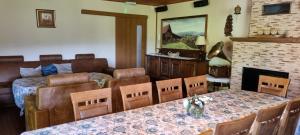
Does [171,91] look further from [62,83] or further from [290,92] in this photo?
[290,92]

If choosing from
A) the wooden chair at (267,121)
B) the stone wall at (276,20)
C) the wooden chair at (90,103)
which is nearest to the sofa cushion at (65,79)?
the wooden chair at (90,103)

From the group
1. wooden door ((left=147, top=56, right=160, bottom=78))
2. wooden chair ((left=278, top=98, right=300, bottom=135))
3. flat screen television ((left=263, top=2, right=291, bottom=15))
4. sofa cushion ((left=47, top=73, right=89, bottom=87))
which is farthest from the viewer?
wooden door ((left=147, top=56, right=160, bottom=78))

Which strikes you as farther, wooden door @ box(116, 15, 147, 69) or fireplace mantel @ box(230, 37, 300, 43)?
wooden door @ box(116, 15, 147, 69)

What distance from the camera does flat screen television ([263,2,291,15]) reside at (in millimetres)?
4278

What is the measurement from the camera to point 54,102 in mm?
2746

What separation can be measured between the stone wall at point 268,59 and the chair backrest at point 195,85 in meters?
2.20

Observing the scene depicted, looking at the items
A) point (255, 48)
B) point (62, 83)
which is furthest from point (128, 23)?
point (62, 83)

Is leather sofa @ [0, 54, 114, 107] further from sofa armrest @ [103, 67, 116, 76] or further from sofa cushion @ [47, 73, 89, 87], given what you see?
sofa cushion @ [47, 73, 89, 87]

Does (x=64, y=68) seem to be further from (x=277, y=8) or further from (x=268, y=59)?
(x=277, y=8)

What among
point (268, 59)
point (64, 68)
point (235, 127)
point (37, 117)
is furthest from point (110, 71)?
point (235, 127)

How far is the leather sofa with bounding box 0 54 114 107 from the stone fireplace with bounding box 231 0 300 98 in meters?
3.18

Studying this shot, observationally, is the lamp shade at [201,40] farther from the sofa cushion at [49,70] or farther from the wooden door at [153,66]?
the sofa cushion at [49,70]

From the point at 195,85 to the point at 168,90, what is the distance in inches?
18.0

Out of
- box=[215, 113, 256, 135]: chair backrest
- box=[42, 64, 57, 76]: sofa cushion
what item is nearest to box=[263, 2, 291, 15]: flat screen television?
box=[215, 113, 256, 135]: chair backrest
